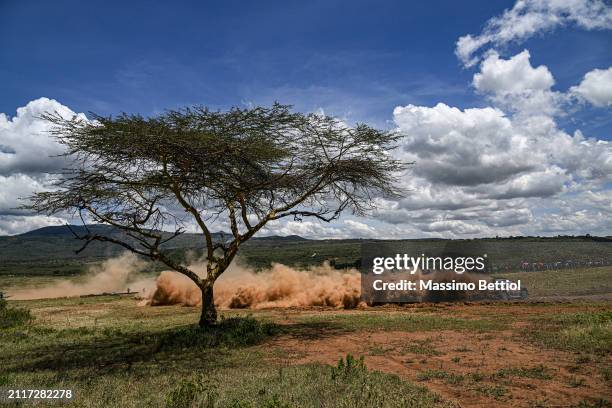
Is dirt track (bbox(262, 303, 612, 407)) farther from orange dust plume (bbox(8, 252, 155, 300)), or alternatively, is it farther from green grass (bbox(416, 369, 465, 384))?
orange dust plume (bbox(8, 252, 155, 300))

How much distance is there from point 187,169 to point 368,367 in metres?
8.39

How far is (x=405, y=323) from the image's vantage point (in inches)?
746

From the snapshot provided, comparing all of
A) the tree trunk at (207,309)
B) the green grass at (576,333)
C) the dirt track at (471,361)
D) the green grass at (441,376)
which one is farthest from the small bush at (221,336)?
the green grass at (576,333)

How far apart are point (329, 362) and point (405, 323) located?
8.10 meters

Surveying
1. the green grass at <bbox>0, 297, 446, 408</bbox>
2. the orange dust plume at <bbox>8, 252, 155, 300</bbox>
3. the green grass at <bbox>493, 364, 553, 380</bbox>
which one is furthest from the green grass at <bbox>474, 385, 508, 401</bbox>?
the orange dust plume at <bbox>8, 252, 155, 300</bbox>

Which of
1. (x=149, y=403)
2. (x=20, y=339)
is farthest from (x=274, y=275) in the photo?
(x=149, y=403)

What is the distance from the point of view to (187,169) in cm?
1473

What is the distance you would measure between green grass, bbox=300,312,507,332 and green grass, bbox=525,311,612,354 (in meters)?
1.62

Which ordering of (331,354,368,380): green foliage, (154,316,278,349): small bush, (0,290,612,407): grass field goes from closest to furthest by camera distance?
(0,290,612,407): grass field, (331,354,368,380): green foliage, (154,316,278,349): small bush

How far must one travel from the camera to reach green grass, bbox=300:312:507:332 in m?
17.4

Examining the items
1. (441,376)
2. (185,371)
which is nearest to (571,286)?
(441,376)

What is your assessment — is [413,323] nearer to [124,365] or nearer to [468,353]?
[468,353]

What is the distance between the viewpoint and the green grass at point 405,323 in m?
17.4

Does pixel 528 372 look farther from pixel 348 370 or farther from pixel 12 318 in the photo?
pixel 12 318
